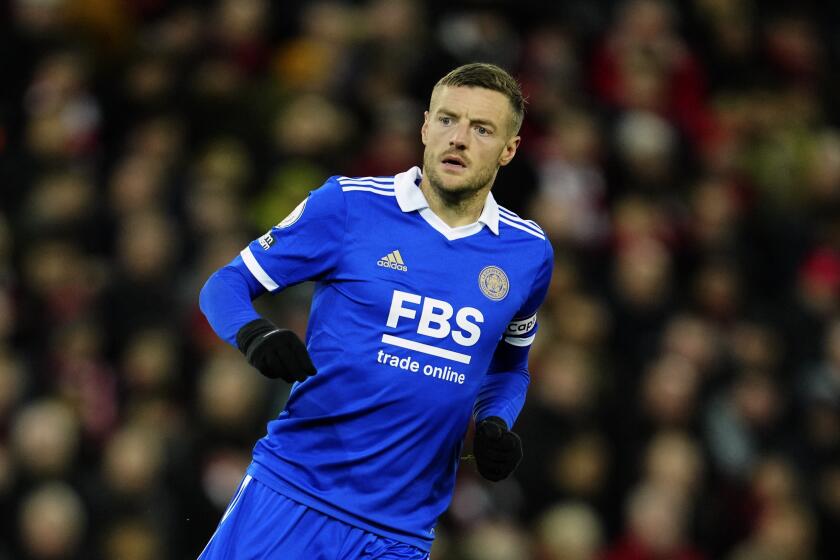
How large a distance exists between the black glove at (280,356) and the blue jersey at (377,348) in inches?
12.1

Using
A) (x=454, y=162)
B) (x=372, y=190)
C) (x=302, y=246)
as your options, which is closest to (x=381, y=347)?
(x=302, y=246)

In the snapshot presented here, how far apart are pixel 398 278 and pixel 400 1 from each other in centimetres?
581

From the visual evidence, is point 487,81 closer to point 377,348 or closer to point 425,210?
point 425,210

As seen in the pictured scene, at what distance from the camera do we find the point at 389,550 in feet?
15.1

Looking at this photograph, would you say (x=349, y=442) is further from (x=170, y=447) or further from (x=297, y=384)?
(x=170, y=447)

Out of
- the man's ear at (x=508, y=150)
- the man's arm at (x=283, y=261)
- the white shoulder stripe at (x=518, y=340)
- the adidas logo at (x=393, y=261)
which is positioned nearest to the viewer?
the man's arm at (x=283, y=261)

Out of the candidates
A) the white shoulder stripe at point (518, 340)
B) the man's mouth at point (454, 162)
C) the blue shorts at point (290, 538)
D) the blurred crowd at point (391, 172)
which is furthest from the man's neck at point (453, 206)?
the blurred crowd at point (391, 172)

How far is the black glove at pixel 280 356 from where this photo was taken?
416 centimetres

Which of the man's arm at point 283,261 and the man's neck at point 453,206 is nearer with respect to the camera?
the man's arm at point 283,261

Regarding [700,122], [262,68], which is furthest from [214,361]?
[700,122]

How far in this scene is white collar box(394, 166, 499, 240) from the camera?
15.5ft

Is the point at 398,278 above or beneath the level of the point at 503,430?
above

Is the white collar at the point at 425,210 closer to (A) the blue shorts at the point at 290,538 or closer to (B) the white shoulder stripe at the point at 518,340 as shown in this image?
(B) the white shoulder stripe at the point at 518,340

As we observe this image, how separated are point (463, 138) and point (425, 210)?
260 mm
